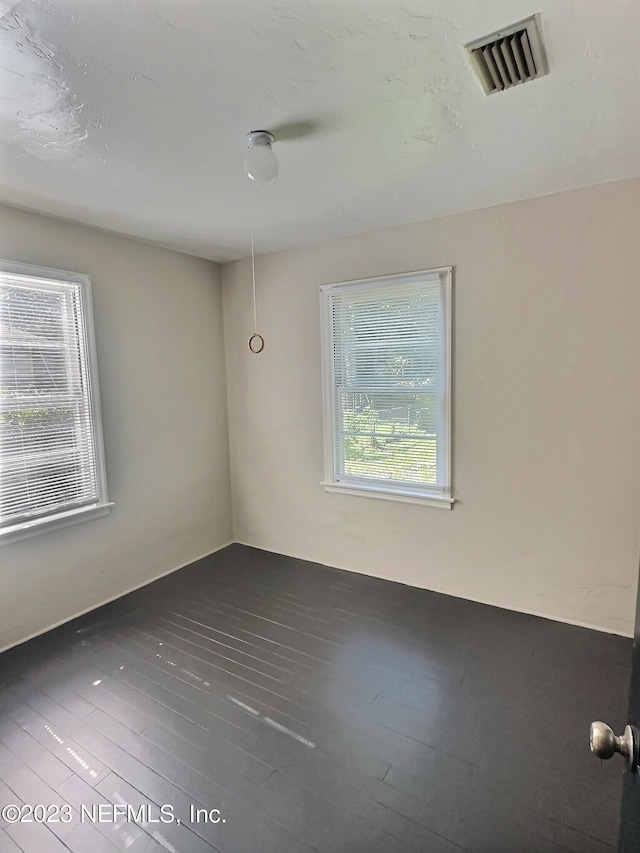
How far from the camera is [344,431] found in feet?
11.4

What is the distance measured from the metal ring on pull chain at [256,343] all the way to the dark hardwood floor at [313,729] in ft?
6.80

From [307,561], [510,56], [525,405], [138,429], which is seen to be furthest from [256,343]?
[510,56]

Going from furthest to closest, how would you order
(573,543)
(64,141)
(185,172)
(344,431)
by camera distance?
(344,431) < (573,543) < (185,172) < (64,141)

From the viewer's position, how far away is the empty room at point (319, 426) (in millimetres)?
1459

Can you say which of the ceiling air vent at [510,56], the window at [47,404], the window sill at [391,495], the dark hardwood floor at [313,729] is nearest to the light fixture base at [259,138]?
the ceiling air vent at [510,56]

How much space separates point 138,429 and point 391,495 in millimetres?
1978

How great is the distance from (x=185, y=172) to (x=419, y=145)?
3.68ft

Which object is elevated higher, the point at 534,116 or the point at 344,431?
the point at 534,116

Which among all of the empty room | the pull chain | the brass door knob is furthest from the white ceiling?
the brass door knob

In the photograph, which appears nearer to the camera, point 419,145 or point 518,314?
point 419,145

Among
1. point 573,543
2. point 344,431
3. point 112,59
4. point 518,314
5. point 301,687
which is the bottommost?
point 301,687

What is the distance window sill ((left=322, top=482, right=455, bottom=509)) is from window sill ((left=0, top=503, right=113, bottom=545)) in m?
1.68

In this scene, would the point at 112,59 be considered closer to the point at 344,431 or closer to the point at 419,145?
the point at 419,145

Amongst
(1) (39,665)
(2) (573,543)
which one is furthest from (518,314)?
(1) (39,665)
